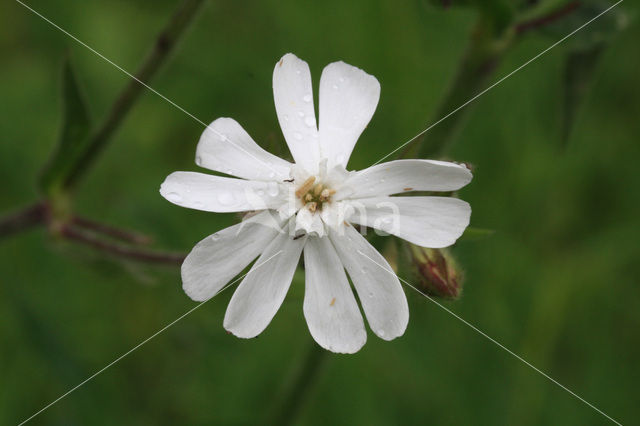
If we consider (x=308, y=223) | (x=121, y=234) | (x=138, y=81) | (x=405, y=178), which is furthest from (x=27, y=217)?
(x=405, y=178)

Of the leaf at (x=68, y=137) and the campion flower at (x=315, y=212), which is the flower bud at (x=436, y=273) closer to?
the campion flower at (x=315, y=212)

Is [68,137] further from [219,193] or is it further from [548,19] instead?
[548,19]

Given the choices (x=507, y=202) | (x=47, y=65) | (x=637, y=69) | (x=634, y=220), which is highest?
(x=637, y=69)

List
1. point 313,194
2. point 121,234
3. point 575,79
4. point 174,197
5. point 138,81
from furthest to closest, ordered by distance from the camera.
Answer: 1. point 575,79
2. point 121,234
3. point 138,81
4. point 313,194
5. point 174,197

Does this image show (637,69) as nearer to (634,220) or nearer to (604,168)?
(604,168)

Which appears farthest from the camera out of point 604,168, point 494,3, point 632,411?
point 604,168

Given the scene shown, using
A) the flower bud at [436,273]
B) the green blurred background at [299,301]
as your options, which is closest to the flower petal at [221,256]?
the flower bud at [436,273]

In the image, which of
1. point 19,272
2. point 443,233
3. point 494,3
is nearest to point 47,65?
point 19,272
